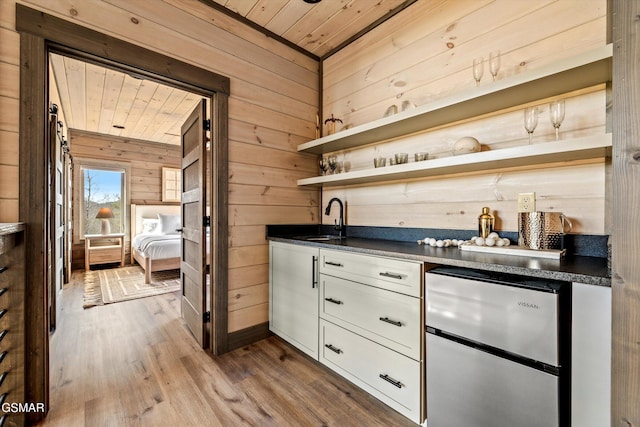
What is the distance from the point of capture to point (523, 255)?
1348 mm

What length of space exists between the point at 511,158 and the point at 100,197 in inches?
276

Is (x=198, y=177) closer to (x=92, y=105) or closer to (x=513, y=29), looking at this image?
(x=513, y=29)

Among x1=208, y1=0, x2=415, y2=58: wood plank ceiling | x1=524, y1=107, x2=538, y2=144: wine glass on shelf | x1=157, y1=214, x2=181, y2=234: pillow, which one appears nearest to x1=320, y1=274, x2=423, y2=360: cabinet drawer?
x1=524, y1=107, x2=538, y2=144: wine glass on shelf

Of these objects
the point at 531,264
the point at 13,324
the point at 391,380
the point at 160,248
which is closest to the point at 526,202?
the point at 531,264

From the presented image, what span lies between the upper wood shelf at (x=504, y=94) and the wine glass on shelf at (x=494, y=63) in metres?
0.19

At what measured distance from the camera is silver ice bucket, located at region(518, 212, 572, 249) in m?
1.38

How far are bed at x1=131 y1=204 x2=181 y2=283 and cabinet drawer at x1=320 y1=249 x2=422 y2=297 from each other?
11.6 feet

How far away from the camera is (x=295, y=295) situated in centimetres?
219

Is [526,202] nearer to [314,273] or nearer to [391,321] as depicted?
[391,321]

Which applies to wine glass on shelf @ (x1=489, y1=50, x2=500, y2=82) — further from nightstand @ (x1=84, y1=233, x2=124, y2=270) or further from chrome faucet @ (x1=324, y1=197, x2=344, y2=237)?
nightstand @ (x1=84, y1=233, x2=124, y2=270)

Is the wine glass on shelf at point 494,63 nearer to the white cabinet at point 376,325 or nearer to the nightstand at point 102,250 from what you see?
the white cabinet at point 376,325

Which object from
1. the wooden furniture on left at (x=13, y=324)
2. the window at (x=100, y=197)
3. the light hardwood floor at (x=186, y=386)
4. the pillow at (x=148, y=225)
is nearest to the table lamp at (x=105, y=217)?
the window at (x=100, y=197)

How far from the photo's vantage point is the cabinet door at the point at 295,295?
2.03 meters

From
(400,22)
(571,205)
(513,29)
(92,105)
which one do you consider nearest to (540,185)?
(571,205)
